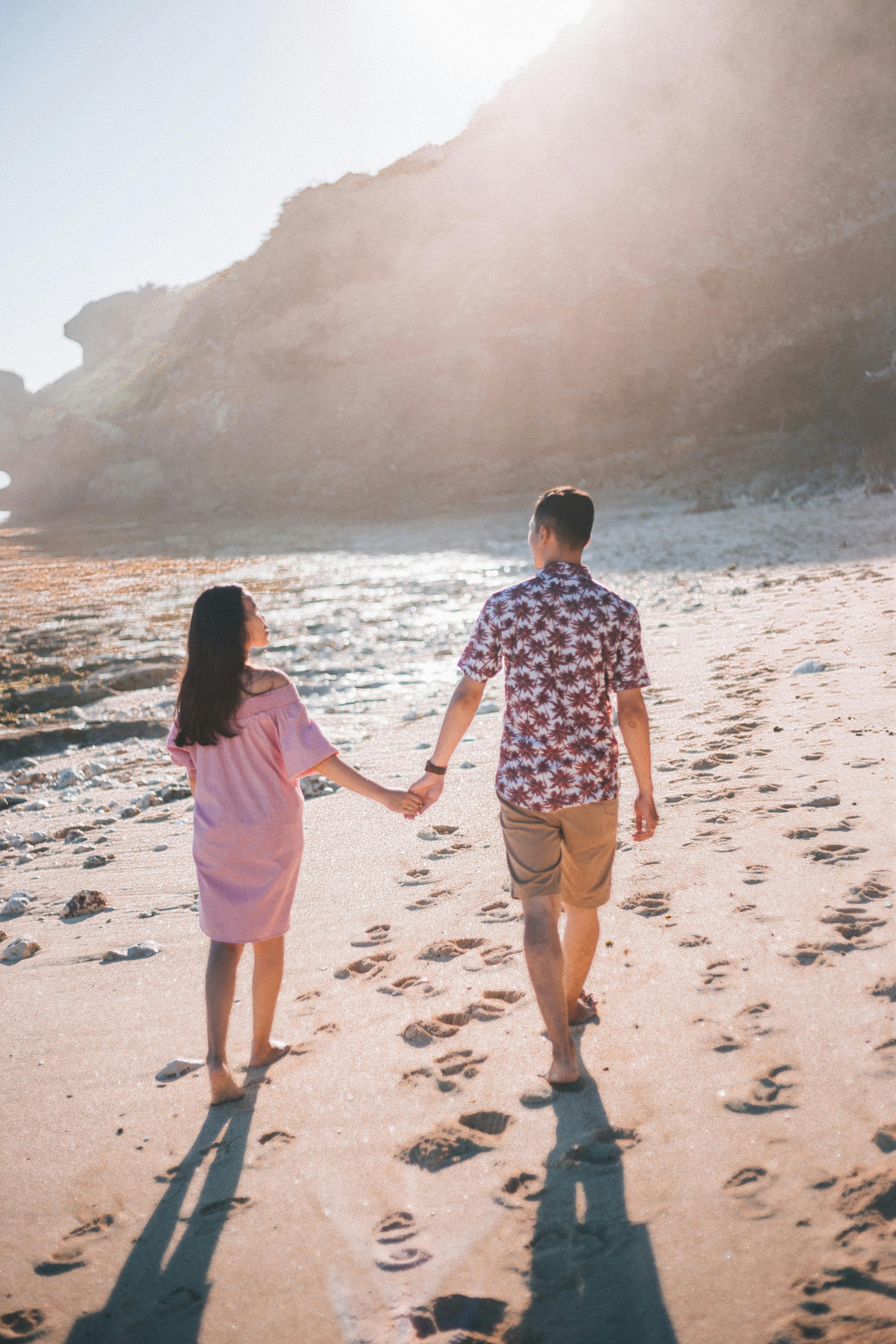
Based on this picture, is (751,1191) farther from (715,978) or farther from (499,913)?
(499,913)

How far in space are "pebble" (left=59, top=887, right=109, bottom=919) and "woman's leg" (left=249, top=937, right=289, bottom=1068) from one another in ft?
5.41

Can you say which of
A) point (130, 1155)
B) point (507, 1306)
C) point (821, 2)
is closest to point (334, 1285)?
point (507, 1306)

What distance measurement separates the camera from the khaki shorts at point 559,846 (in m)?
2.62

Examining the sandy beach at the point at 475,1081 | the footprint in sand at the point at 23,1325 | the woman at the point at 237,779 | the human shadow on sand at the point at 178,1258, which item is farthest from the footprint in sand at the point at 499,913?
the footprint in sand at the point at 23,1325

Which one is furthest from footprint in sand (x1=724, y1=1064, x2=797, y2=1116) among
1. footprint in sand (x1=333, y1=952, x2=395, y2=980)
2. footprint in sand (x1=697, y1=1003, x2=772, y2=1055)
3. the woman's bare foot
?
footprint in sand (x1=333, y1=952, x2=395, y2=980)

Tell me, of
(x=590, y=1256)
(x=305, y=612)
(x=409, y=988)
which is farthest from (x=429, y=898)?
(x=305, y=612)

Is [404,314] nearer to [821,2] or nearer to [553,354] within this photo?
[553,354]

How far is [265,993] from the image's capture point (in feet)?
9.52

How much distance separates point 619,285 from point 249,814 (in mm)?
29649

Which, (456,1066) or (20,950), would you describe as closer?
(456,1066)

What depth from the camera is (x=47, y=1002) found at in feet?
11.3

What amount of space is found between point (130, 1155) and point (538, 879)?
1.35 metres

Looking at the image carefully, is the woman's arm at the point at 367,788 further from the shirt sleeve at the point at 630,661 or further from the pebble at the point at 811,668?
the pebble at the point at 811,668

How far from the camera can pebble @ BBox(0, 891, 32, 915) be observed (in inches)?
170
